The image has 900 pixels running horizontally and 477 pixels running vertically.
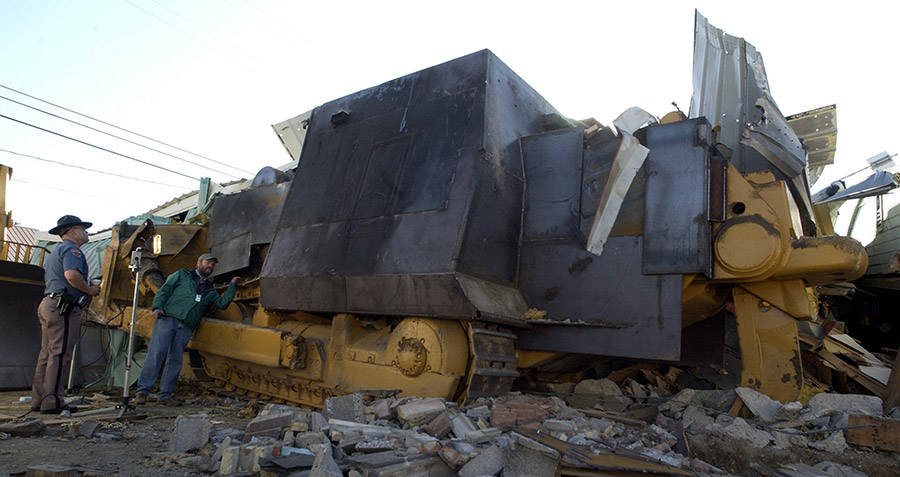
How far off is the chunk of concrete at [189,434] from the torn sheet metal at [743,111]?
4204mm

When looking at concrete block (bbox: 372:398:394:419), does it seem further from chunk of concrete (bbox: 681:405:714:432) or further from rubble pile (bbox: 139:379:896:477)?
chunk of concrete (bbox: 681:405:714:432)

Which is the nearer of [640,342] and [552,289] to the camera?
[640,342]

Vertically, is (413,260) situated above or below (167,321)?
above

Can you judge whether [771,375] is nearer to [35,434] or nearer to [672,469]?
[672,469]

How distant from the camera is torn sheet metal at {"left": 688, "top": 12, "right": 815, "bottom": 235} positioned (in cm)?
464

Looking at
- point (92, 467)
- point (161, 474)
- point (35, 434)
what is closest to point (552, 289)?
point (161, 474)

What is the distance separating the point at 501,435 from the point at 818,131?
675cm

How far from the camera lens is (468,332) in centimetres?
403

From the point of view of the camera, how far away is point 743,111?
19.3ft

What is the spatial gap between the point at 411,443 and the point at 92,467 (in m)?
1.68

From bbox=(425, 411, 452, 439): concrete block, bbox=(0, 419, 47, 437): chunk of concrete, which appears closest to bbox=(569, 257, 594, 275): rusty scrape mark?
bbox=(425, 411, 452, 439): concrete block

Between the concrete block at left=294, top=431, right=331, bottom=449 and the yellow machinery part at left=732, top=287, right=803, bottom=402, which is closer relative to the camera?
the concrete block at left=294, top=431, right=331, bottom=449

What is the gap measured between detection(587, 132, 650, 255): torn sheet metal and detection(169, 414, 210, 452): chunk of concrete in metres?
2.87

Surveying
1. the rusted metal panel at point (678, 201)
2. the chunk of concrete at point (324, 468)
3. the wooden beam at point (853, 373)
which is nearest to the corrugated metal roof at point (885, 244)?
the wooden beam at point (853, 373)
